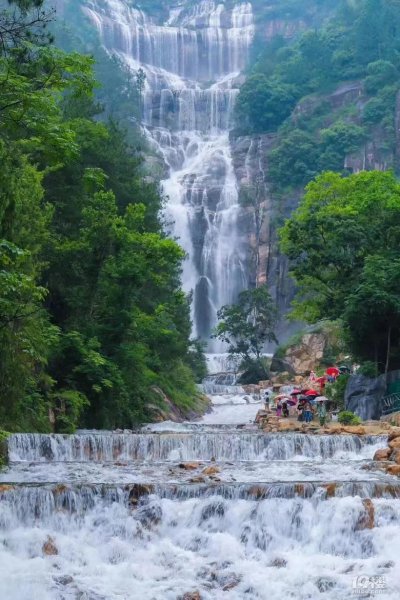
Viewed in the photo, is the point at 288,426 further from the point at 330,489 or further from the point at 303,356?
the point at 303,356

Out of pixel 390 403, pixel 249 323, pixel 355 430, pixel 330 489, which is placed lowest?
pixel 330 489

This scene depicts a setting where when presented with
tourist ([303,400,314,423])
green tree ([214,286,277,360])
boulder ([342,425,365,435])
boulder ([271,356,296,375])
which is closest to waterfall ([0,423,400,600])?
boulder ([342,425,365,435])

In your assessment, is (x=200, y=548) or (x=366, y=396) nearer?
(x=200, y=548)

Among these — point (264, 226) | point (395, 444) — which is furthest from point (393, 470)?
point (264, 226)

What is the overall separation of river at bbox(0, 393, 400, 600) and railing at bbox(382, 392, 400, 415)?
926 cm

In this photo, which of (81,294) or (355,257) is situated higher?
(355,257)

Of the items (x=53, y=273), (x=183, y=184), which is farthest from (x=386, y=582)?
(x=183, y=184)

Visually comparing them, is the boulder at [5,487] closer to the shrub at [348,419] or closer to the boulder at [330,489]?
the boulder at [330,489]

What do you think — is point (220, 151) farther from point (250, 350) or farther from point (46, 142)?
point (46, 142)

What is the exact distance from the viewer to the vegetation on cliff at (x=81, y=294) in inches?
575

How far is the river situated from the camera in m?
10.4

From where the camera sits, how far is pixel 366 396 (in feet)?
81.9

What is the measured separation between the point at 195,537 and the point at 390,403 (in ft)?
44.5

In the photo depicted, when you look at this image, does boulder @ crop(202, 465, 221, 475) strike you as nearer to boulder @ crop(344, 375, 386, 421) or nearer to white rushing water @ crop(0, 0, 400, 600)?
white rushing water @ crop(0, 0, 400, 600)
